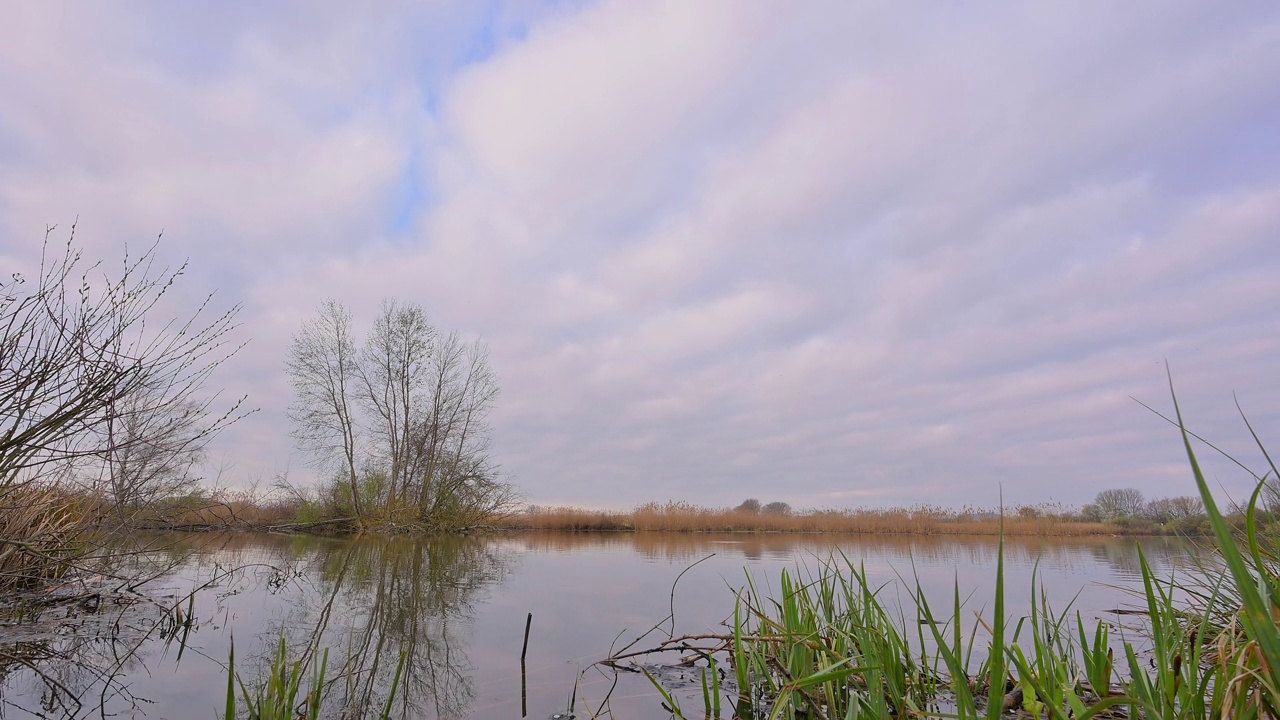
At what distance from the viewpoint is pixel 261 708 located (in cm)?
191

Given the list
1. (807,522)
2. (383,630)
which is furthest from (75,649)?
(807,522)

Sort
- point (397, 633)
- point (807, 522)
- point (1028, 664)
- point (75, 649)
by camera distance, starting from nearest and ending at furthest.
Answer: point (1028, 664), point (75, 649), point (397, 633), point (807, 522)

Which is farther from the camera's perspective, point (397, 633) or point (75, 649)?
point (397, 633)

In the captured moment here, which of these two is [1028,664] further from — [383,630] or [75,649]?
[75,649]

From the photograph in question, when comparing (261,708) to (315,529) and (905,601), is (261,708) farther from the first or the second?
(315,529)

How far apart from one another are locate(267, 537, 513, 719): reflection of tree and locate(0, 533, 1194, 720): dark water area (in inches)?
0.7

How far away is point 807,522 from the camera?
24.8 m

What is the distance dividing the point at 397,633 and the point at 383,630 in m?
0.15

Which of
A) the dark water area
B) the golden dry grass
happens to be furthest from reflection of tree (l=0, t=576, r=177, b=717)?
the golden dry grass

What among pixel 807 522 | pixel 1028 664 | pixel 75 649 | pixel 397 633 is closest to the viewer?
pixel 1028 664

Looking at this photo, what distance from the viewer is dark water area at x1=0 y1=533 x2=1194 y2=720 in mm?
3203

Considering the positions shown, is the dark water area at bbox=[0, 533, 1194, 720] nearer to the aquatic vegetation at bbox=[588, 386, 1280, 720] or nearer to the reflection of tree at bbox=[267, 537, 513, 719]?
the reflection of tree at bbox=[267, 537, 513, 719]

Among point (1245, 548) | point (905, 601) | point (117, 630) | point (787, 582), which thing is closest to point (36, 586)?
point (117, 630)

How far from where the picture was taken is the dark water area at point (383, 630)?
126 inches
